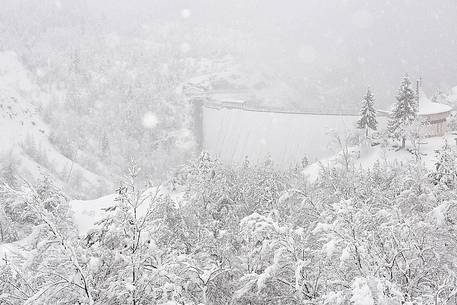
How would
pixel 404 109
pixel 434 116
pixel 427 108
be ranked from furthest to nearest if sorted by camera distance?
pixel 427 108 → pixel 434 116 → pixel 404 109

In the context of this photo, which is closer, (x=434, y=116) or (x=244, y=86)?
(x=434, y=116)

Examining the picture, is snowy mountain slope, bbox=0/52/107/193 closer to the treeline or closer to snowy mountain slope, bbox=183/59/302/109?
snowy mountain slope, bbox=183/59/302/109

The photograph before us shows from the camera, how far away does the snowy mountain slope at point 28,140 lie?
87.7 meters

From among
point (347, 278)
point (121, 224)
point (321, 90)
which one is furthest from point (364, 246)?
point (321, 90)

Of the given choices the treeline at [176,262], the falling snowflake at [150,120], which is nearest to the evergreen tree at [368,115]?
the treeline at [176,262]

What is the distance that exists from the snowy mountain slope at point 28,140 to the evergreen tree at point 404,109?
178 ft

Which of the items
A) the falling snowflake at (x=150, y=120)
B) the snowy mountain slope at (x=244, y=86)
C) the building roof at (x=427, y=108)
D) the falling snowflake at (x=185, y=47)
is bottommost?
the falling snowflake at (x=150, y=120)

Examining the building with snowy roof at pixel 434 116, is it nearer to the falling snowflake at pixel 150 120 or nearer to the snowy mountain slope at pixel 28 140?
the snowy mountain slope at pixel 28 140

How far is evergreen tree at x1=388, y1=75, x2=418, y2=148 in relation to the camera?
52438 millimetres

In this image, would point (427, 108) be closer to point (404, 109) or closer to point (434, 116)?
point (434, 116)

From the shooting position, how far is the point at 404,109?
52.7 metres

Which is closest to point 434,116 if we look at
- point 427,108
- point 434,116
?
point 434,116

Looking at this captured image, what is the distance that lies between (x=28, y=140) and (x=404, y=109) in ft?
240

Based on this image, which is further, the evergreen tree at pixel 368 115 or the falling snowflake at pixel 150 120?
the falling snowflake at pixel 150 120
